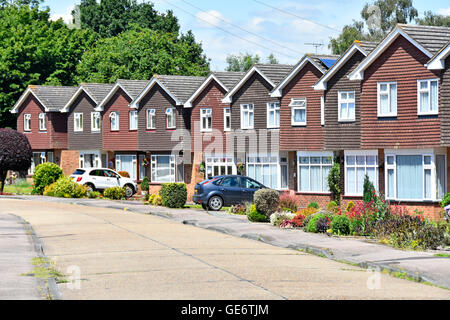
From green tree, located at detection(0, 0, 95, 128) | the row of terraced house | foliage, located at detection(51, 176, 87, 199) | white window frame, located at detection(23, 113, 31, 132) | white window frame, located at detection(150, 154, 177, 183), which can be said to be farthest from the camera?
green tree, located at detection(0, 0, 95, 128)

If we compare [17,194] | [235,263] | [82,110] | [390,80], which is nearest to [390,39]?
[390,80]

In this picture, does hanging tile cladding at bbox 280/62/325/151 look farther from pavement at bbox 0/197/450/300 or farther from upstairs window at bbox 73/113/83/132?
upstairs window at bbox 73/113/83/132

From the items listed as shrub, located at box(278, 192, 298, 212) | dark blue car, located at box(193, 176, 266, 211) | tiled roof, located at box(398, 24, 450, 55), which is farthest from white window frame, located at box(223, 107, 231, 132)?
Result: shrub, located at box(278, 192, 298, 212)

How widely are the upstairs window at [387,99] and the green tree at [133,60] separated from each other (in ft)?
132

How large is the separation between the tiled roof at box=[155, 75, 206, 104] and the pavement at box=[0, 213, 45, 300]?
24373mm

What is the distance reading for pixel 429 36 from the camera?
3459 cm

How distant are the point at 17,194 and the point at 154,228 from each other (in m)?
26.6

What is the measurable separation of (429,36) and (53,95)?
39.3m

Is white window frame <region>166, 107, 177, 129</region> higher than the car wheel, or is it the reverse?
white window frame <region>166, 107, 177, 129</region>

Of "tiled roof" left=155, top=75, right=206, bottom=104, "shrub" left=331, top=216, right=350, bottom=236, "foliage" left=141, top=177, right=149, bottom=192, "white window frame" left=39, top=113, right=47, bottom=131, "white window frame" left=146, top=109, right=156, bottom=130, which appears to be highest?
"tiled roof" left=155, top=75, right=206, bottom=104

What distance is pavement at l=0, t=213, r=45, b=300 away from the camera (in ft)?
44.8

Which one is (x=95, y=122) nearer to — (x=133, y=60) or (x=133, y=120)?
(x=133, y=120)

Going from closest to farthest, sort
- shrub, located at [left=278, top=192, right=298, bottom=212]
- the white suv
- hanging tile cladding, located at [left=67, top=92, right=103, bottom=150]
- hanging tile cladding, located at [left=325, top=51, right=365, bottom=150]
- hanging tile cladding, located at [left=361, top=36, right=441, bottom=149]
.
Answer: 1. shrub, located at [left=278, top=192, right=298, bottom=212]
2. hanging tile cladding, located at [left=361, top=36, right=441, bottom=149]
3. hanging tile cladding, located at [left=325, top=51, right=365, bottom=150]
4. the white suv
5. hanging tile cladding, located at [left=67, top=92, right=103, bottom=150]

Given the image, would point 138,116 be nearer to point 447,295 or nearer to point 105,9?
point 447,295
